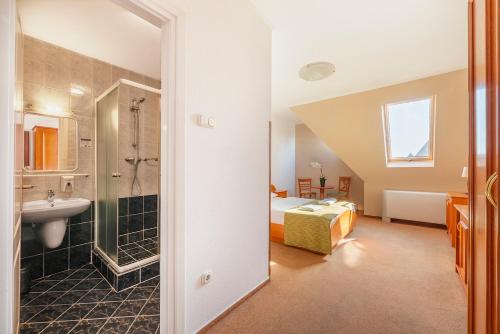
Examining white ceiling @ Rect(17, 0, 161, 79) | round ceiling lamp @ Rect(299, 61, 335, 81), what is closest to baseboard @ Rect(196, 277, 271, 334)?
white ceiling @ Rect(17, 0, 161, 79)

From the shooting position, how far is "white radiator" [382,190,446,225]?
4.08m

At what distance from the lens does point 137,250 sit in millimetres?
2346

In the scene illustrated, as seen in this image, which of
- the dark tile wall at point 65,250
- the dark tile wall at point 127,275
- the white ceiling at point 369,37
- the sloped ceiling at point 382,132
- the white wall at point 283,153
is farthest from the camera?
the white wall at point 283,153

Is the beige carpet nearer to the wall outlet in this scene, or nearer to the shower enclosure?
the wall outlet

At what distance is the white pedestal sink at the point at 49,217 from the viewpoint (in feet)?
6.30

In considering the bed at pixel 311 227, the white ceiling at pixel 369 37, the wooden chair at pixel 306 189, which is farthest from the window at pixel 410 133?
the wooden chair at pixel 306 189

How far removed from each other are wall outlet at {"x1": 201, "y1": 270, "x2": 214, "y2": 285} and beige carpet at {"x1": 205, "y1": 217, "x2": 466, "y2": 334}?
0.36 m

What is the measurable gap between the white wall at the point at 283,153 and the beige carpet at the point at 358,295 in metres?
3.45

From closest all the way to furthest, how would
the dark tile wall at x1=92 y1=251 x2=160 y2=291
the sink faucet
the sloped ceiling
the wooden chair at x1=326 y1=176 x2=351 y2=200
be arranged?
the dark tile wall at x1=92 y1=251 x2=160 y2=291
the sink faucet
the sloped ceiling
the wooden chair at x1=326 y1=176 x2=351 y2=200

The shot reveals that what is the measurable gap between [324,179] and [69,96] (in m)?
5.85

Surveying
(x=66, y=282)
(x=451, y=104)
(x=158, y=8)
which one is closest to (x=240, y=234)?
(x=158, y=8)

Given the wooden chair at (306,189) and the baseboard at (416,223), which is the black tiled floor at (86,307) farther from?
the wooden chair at (306,189)

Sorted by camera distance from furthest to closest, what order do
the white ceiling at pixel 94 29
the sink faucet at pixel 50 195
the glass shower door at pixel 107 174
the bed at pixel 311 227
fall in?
the bed at pixel 311 227 → the glass shower door at pixel 107 174 → the sink faucet at pixel 50 195 → the white ceiling at pixel 94 29

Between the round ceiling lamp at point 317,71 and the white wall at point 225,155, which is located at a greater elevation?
the round ceiling lamp at point 317,71
